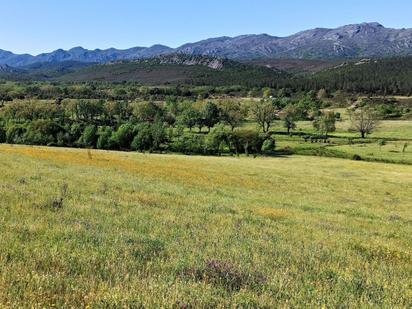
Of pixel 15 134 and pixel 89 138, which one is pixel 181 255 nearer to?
pixel 89 138

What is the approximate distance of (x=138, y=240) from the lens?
9.93 m

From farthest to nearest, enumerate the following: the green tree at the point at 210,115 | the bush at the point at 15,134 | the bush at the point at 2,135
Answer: the green tree at the point at 210,115 → the bush at the point at 2,135 → the bush at the point at 15,134

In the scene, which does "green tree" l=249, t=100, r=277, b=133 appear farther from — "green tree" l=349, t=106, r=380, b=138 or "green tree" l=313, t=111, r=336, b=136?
"green tree" l=349, t=106, r=380, b=138

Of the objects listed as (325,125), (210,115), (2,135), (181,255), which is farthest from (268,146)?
(181,255)

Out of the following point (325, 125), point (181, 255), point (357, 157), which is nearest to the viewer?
point (181, 255)

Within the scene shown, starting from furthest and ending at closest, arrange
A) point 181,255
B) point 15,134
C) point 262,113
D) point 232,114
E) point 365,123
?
point 232,114, point 262,113, point 365,123, point 15,134, point 181,255

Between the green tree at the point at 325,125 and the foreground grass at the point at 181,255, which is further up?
the foreground grass at the point at 181,255

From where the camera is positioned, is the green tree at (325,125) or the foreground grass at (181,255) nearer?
the foreground grass at (181,255)

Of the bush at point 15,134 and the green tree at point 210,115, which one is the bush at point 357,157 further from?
the bush at point 15,134

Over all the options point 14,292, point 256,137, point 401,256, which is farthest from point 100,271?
point 256,137

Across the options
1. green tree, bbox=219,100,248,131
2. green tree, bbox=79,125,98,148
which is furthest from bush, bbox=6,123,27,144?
green tree, bbox=219,100,248,131

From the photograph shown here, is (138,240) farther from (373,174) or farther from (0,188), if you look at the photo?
(373,174)

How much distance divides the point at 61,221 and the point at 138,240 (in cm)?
265

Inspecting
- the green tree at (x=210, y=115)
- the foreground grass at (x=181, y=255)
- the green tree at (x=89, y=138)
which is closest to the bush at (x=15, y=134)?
the green tree at (x=89, y=138)
